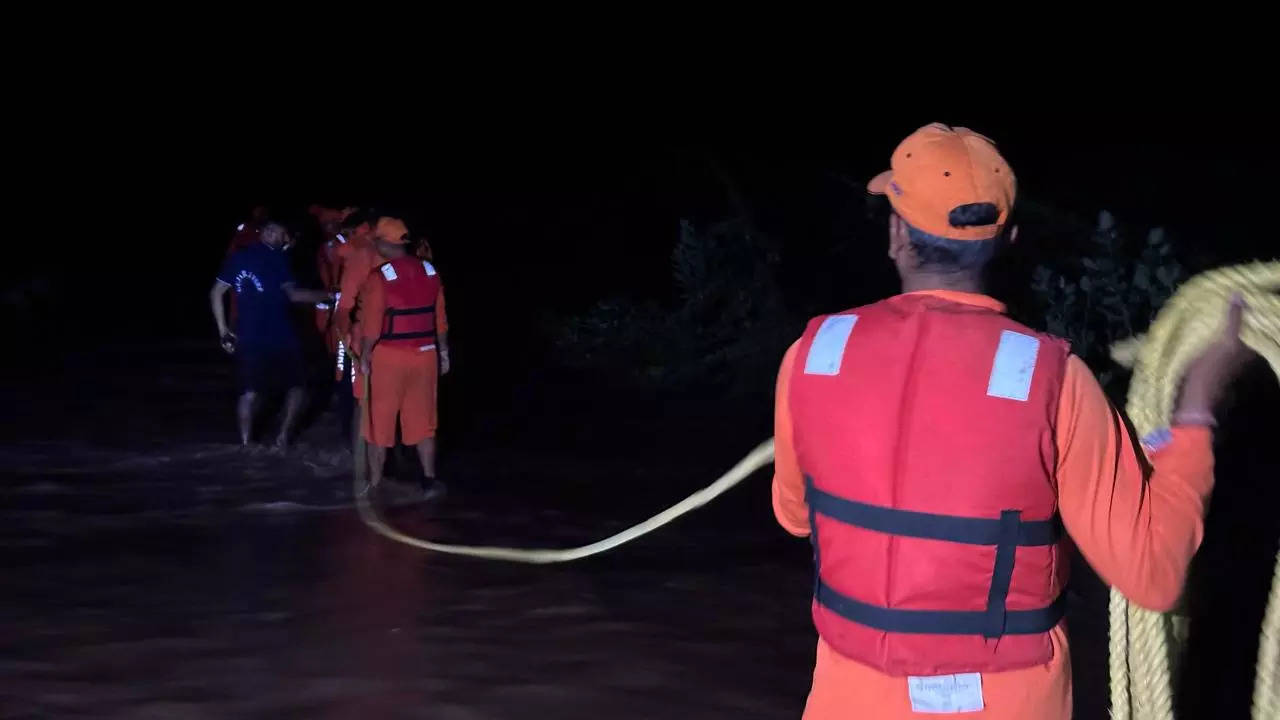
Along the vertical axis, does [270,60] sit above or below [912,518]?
above

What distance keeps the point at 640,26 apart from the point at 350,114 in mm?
19283

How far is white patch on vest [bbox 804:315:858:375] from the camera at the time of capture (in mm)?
2768

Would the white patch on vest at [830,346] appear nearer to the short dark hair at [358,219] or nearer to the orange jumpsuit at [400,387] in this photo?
the orange jumpsuit at [400,387]

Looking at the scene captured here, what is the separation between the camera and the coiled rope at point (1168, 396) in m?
2.72

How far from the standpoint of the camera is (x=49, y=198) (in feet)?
150

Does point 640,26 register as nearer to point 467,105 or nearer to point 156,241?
point 467,105

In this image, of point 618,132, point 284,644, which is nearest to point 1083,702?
point 284,644

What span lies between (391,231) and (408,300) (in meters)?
0.44

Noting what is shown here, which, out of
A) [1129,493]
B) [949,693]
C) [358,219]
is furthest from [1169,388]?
[358,219]

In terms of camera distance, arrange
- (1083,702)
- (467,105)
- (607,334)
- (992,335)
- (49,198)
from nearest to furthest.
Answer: (992,335) → (1083,702) → (607,334) → (467,105) → (49,198)

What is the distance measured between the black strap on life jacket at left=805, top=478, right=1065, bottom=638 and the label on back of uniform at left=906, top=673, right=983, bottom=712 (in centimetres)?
8

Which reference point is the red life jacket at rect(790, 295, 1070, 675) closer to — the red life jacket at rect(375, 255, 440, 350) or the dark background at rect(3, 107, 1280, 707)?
the dark background at rect(3, 107, 1280, 707)

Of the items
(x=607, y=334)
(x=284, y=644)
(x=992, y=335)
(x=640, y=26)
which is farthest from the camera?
(x=640, y=26)

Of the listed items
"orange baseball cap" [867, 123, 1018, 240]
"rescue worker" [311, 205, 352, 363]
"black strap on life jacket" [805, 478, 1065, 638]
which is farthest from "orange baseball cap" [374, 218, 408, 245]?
"black strap on life jacket" [805, 478, 1065, 638]
